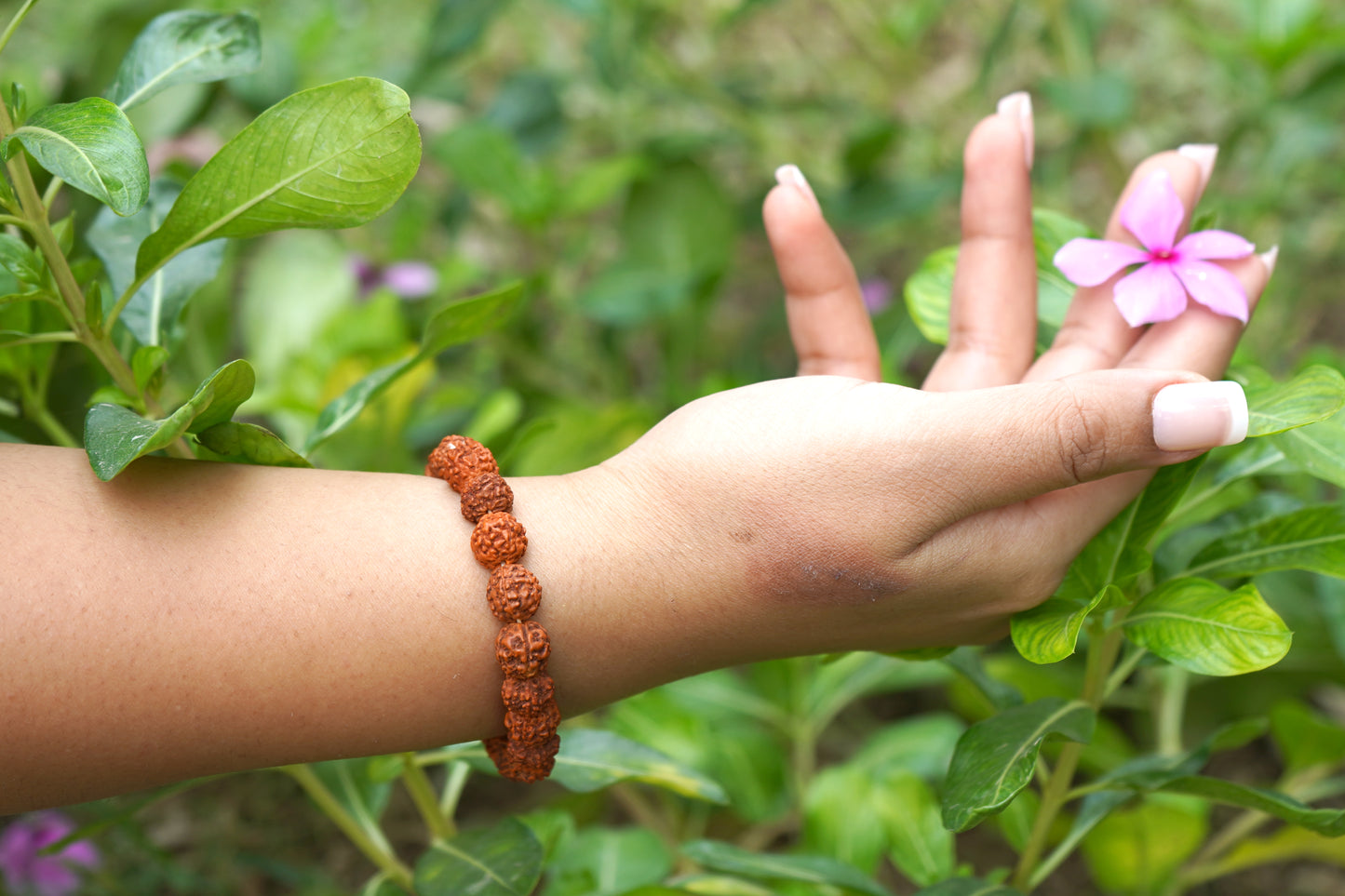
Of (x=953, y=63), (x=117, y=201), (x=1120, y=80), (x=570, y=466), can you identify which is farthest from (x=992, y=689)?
(x=953, y=63)

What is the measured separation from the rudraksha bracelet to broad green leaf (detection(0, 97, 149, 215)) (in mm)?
292

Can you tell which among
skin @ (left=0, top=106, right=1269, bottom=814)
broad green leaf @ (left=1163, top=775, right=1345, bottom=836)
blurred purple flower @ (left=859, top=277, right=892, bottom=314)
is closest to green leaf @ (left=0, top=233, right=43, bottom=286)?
skin @ (left=0, top=106, right=1269, bottom=814)

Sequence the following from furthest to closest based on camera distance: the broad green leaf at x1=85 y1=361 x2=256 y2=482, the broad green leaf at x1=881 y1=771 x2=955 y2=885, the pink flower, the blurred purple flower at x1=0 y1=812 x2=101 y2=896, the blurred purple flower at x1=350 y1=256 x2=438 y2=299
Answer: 1. the blurred purple flower at x1=350 y1=256 x2=438 y2=299
2. the blurred purple flower at x1=0 y1=812 x2=101 y2=896
3. the broad green leaf at x1=881 y1=771 x2=955 y2=885
4. the pink flower
5. the broad green leaf at x1=85 y1=361 x2=256 y2=482

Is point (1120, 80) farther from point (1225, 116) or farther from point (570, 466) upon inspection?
point (570, 466)

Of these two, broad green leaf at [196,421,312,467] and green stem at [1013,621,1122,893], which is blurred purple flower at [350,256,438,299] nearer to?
broad green leaf at [196,421,312,467]

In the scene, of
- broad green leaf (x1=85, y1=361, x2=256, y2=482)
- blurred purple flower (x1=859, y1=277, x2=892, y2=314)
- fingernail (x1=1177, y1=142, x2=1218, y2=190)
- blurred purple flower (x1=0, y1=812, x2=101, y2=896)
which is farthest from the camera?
blurred purple flower (x1=859, y1=277, x2=892, y2=314)

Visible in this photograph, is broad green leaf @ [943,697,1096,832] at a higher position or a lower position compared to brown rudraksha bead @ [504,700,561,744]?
lower

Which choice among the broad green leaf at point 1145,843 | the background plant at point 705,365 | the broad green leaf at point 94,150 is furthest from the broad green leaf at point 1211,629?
the broad green leaf at point 94,150

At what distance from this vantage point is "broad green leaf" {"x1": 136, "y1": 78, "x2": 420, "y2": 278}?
65 cm

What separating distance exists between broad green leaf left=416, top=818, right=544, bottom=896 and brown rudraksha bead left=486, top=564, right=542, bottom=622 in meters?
0.23

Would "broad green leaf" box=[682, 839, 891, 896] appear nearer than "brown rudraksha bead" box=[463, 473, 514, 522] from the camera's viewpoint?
No

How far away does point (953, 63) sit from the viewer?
8.70 ft

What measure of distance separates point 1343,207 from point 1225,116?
34 cm

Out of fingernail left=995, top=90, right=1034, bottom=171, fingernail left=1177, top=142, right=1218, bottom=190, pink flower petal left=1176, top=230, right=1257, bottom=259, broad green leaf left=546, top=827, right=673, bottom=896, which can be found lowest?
broad green leaf left=546, top=827, right=673, bottom=896
